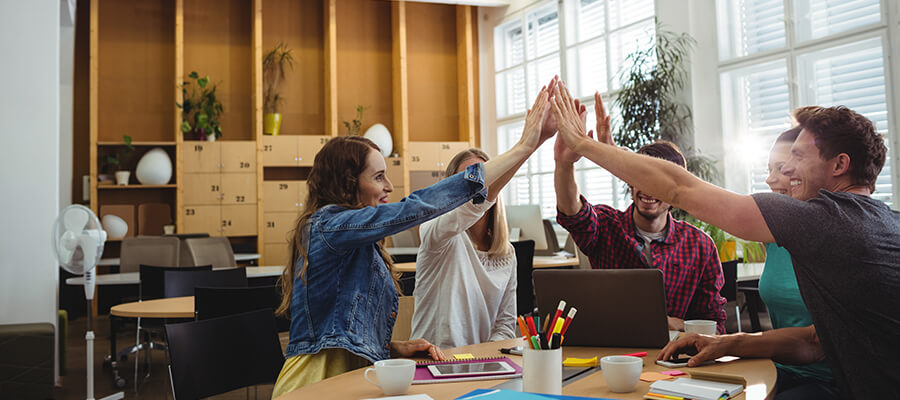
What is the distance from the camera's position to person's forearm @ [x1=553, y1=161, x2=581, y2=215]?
7.68ft

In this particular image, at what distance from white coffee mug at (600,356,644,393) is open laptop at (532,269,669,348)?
1.21 feet

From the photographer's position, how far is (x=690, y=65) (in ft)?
21.9

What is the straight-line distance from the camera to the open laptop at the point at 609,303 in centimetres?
176

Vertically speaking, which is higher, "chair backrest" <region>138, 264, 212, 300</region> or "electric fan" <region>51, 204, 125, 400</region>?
"electric fan" <region>51, 204, 125, 400</region>

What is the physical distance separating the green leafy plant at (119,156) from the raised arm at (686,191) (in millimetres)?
8001

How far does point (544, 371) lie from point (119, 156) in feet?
→ 28.6

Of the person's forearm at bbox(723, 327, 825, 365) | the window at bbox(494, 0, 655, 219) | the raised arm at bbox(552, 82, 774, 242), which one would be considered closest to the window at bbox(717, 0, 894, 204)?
the window at bbox(494, 0, 655, 219)

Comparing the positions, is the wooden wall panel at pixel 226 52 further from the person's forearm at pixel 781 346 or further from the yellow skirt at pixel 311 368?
the person's forearm at pixel 781 346

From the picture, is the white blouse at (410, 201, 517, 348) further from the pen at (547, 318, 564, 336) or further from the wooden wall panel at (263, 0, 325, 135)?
the wooden wall panel at (263, 0, 325, 135)

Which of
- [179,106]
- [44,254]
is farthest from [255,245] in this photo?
[44,254]

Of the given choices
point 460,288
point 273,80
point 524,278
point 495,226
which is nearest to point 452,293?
point 460,288

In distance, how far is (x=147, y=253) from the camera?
18.9 feet

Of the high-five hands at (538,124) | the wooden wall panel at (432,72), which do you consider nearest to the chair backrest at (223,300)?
the high-five hands at (538,124)

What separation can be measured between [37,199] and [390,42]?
262 inches
